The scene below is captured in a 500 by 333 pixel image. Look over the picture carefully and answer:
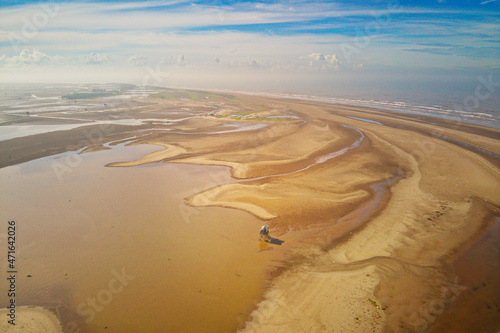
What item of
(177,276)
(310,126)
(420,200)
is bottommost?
(177,276)

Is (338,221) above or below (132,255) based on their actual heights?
above

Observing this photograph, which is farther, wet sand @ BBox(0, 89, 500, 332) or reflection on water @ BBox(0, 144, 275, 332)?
reflection on water @ BBox(0, 144, 275, 332)

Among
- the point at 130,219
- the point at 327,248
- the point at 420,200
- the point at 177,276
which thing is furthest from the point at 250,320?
the point at 420,200

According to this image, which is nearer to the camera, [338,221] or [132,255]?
[132,255]

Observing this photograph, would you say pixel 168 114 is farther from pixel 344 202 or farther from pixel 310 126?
pixel 344 202

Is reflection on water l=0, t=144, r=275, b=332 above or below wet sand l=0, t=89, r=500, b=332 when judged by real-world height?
below
